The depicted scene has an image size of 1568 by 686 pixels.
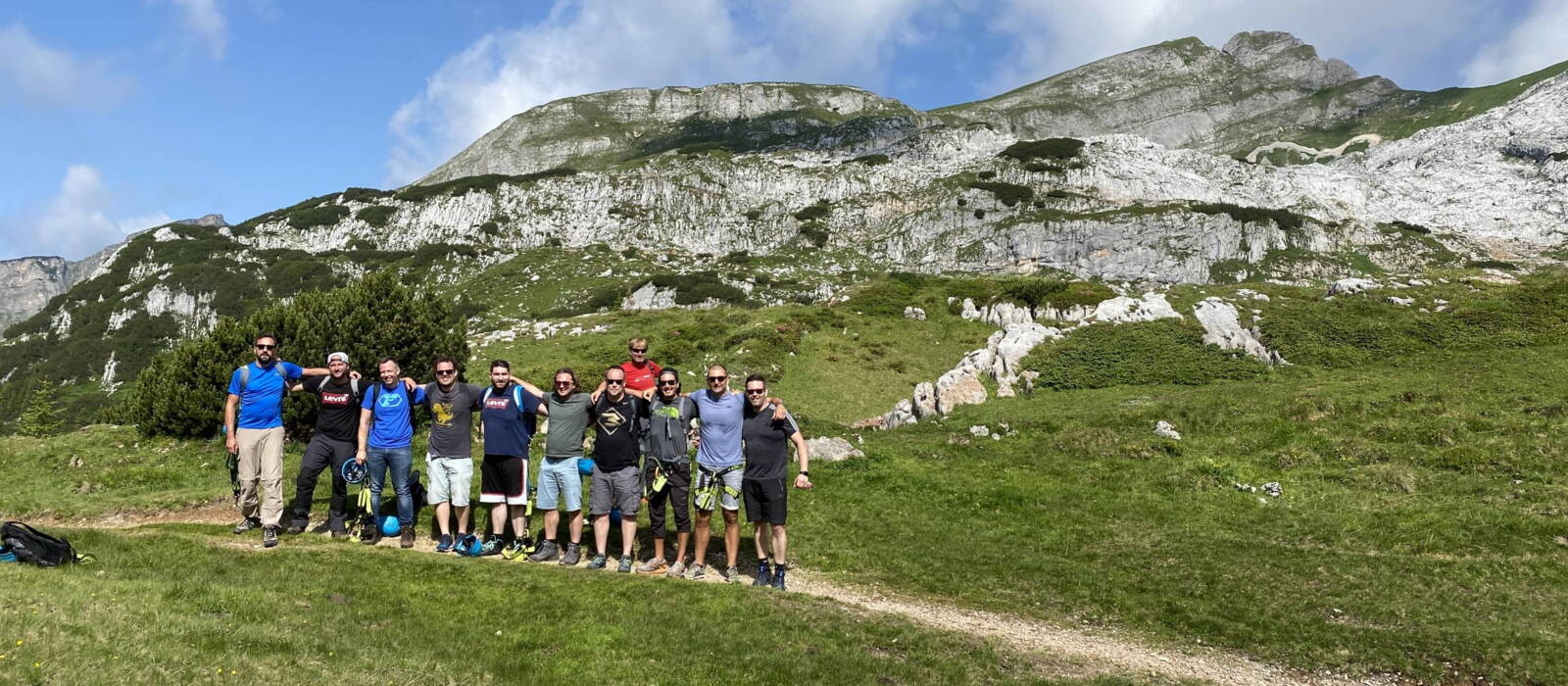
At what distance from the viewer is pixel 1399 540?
13.2 metres

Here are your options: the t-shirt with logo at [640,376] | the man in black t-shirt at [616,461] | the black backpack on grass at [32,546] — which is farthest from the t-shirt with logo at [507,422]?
the black backpack on grass at [32,546]

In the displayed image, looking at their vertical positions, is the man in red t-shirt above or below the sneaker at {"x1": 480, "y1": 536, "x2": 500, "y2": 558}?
above

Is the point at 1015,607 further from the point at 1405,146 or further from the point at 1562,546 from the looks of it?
the point at 1405,146

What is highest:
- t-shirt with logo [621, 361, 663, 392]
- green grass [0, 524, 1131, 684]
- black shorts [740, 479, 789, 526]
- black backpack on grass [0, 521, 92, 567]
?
t-shirt with logo [621, 361, 663, 392]

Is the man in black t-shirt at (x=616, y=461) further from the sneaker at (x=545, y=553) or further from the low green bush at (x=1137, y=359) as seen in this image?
the low green bush at (x=1137, y=359)

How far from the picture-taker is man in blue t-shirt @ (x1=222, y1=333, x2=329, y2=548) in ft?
42.3

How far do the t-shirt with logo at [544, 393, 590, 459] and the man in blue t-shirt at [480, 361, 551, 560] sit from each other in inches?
9.7

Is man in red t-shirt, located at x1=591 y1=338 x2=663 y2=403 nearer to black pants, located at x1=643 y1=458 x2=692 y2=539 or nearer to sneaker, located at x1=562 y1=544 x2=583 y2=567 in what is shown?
black pants, located at x1=643 y1=458 x2=692 y2=539

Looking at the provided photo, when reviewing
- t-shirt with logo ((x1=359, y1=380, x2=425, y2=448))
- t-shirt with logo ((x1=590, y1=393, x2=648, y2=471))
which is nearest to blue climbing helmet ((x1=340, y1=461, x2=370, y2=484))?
t-shirt with logo ((x1=359, y1=380, x2=425, y2=448))

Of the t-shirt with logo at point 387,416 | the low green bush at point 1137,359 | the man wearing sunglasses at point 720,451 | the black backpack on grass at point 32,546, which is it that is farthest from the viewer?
the low green bush at point 1137,359

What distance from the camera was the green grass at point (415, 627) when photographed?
6547 mm

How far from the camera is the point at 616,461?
12.2 metres

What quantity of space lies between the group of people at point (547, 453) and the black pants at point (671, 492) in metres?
0.02

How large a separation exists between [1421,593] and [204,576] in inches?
737
